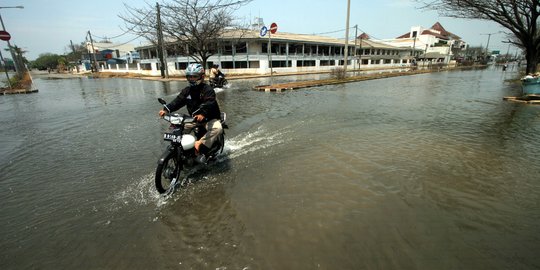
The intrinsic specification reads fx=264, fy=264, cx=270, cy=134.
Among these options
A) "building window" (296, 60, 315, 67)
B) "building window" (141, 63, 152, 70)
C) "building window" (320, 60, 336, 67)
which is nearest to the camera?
"building window" (141, 63, 152, 70)

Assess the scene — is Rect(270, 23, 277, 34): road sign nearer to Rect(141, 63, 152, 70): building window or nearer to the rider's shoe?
Rect(141, 63, 152, 70): building window

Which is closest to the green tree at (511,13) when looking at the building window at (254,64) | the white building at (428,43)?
the building window at (254,64)

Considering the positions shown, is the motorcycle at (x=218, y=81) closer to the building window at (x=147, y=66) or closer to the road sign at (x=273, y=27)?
the road sign at (x=273, y=27)

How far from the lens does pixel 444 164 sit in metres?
5.35

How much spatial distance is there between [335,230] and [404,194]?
1.58 m

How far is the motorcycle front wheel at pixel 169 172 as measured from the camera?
422cm

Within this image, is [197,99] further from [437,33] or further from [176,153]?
[437,33]

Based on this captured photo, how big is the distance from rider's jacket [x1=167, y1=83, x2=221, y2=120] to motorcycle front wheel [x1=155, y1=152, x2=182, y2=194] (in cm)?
99

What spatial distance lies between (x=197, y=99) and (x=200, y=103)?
0.10m

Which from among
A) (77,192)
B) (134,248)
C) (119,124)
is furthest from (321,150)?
(119,124)

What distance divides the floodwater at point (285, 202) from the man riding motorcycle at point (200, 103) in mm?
684

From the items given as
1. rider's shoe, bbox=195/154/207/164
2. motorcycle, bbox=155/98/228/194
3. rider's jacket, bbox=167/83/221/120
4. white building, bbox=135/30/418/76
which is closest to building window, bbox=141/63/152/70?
white building, bbox=135/30/418/76

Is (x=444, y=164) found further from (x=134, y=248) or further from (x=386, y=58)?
(x=386, y=58)

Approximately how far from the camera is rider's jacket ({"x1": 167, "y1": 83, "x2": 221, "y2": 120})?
4966mm
